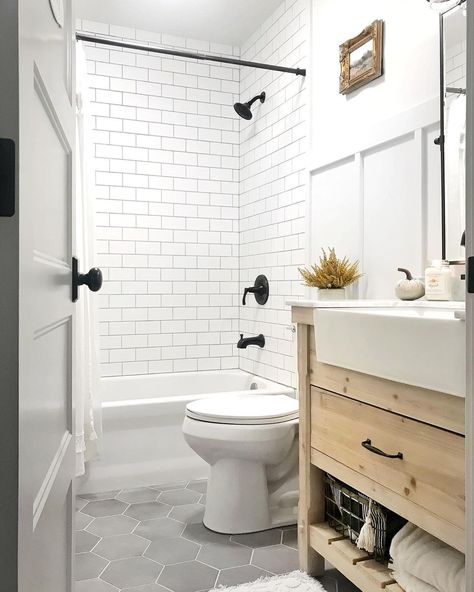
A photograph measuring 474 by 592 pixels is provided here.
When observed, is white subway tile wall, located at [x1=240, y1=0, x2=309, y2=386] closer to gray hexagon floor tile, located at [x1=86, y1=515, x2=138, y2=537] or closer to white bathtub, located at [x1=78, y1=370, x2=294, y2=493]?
white bathtub, located at [x1=78, y1=370, x2=294, y2=493]

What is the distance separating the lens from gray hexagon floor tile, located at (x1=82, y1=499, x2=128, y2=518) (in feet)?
8.47

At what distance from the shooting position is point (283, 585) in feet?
6.19

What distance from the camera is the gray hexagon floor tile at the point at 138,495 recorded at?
9.05ft

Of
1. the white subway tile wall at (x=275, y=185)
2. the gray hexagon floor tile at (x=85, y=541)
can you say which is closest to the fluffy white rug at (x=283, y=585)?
the gray hexagon floor tile at (x=85, y=541)

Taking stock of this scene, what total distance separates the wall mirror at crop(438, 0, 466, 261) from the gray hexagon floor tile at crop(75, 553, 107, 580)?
1744 millimetres

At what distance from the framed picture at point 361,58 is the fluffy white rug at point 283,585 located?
2.06 metres

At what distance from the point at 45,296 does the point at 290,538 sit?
6.35ft

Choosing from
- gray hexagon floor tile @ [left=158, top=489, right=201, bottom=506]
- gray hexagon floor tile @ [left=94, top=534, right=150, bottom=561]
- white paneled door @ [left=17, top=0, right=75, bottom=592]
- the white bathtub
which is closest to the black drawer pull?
white paneled door @ [left=17, top=0, right=75, bottom=592]

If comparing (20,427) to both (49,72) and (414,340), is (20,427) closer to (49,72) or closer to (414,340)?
(49,72)

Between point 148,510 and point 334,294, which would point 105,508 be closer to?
point 148,510

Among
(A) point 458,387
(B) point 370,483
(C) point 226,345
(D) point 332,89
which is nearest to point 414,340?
(A) point 458,387

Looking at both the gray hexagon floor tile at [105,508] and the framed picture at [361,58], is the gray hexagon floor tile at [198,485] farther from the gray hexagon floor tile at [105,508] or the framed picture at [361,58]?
the framed picture at [361,58]

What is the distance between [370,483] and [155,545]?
1.09 metres

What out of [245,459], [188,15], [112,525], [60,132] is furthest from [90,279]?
[188,15]
